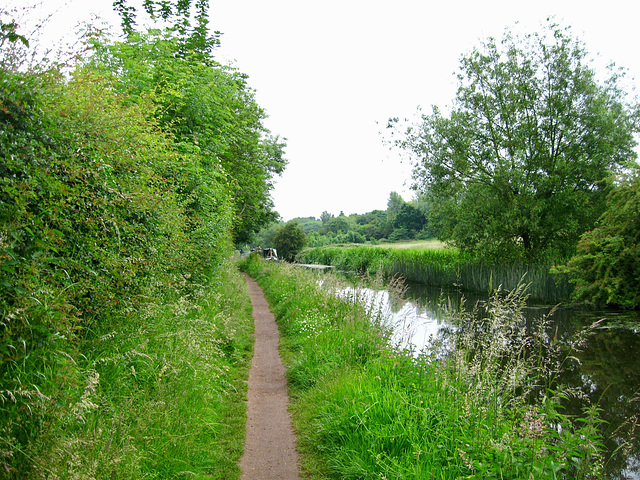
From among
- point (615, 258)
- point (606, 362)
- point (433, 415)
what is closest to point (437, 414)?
point (433, 415)

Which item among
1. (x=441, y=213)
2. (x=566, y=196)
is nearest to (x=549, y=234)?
(x=566, y=196)

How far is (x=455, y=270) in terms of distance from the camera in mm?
21797

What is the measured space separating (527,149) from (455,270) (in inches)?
286

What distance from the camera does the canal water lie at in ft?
15.4

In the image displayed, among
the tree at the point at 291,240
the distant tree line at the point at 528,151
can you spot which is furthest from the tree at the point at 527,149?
the tree at the point at 291,240

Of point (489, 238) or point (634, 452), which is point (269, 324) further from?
point (489, 238)

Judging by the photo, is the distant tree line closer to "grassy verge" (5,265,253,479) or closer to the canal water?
the canal water

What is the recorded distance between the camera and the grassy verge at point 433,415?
297 cm

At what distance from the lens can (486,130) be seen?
20625 mm

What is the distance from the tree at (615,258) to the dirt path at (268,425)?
1209 centimetres

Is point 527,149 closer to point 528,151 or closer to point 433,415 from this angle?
point 528,151

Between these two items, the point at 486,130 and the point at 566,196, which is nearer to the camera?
the point at 566,196

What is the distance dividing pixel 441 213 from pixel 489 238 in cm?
295

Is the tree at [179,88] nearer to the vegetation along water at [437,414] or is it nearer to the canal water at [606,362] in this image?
the vegetation along water at [437,414]
